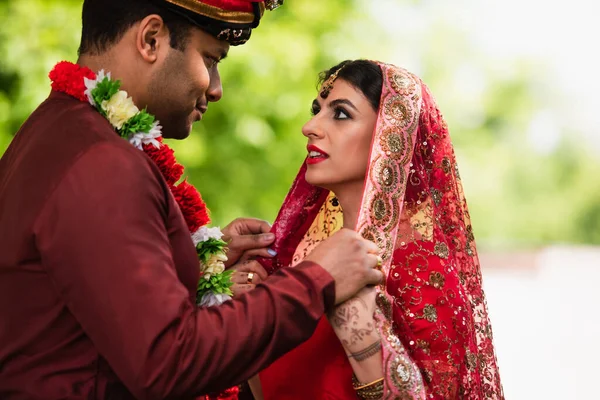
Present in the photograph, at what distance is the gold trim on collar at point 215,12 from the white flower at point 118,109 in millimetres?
339

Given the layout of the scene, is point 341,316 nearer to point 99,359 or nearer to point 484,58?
point 99,359

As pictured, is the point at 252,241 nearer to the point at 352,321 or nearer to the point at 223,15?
the point at 352,321

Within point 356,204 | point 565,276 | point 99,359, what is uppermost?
point 565,276

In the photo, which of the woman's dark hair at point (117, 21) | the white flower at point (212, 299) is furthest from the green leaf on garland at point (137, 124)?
the white flower at point (212, 299)

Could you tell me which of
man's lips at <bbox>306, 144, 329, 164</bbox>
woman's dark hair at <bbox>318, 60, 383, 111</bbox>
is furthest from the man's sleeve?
woman's dark hair at <bbox>318, 60, 383, 111</bbox>

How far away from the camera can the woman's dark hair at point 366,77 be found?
397 centimetres

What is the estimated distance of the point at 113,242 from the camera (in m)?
2.29

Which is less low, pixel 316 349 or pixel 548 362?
pixel 548 362

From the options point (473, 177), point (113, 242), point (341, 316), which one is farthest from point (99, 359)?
point (473, 177)

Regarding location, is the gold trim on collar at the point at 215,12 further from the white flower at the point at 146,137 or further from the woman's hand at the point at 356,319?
the woman's hand at the point at 356,319

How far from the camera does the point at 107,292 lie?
229 cm

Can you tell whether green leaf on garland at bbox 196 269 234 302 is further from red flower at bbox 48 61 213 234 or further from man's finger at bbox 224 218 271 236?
man's finger at bbox 224 218 271 236

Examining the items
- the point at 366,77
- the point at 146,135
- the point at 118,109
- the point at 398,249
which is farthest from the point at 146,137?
the point at 366,77

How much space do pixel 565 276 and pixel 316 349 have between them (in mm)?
11620
